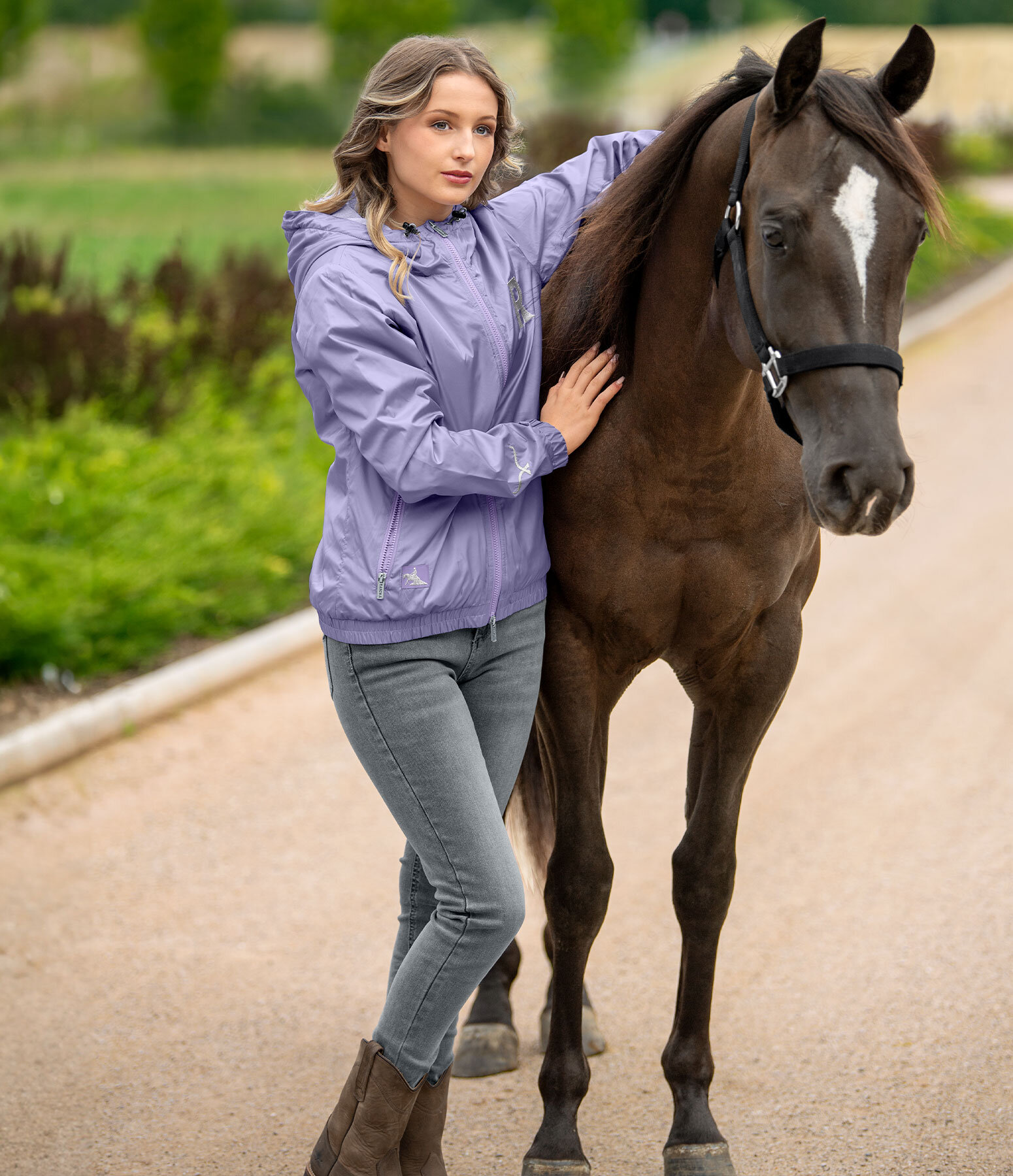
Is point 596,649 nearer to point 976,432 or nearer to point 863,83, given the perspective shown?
point 863,83

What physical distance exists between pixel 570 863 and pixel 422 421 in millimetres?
1064

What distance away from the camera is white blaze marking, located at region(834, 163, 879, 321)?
178 centimetres

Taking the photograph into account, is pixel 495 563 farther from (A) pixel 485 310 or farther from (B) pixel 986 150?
(B) pixel 986 150

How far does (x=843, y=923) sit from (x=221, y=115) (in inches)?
1632

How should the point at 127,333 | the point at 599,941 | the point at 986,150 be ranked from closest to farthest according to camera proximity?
the point at 599,941
the point at 127,333
the point at 986,150

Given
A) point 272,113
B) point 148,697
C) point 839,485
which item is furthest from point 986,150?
point 839,485

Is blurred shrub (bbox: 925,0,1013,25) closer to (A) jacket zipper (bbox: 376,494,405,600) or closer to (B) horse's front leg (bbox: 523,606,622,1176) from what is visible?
(B) horse's front leg (bbox: 523,606,622,1176)

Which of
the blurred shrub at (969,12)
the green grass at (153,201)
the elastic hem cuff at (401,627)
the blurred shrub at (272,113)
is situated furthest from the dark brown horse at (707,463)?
the blurred shrub at (969,12)

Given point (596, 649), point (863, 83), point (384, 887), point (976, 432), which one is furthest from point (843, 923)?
point (976, 432)

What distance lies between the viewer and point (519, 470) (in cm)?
207

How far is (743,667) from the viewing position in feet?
8.20

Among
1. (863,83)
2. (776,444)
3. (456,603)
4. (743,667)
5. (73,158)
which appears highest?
(863,83)

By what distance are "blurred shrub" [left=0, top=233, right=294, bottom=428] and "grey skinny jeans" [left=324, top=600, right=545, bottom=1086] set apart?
557 cm

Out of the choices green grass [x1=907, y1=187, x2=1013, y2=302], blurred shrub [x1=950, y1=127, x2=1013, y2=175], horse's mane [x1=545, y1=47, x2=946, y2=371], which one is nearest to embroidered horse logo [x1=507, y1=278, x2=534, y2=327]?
horse's mane [x1=545, y1=47, x2=946, y2=371]
